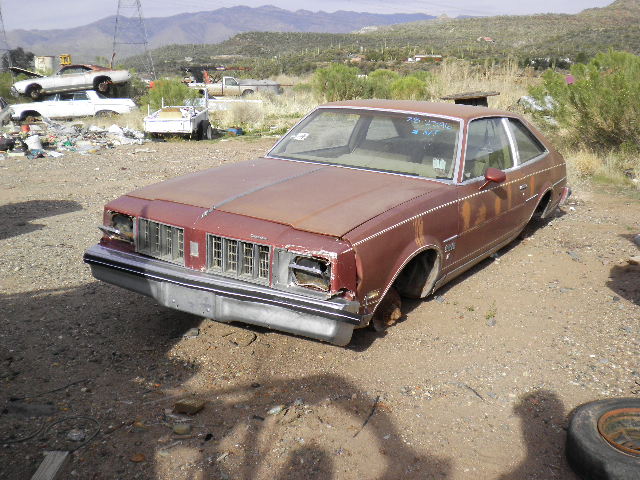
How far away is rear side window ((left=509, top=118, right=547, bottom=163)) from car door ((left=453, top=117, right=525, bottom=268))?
17cm

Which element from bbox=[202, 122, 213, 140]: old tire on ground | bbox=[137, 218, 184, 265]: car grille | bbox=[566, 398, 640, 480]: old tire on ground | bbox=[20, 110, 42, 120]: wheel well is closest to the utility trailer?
bbox=[202, 122, 213, 140]: old tire on ground

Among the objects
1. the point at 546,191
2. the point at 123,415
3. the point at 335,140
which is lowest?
the point at 123,415

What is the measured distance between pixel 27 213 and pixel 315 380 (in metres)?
5.56

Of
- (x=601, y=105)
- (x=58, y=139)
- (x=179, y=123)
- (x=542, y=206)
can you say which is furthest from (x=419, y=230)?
(x=58, y=139)

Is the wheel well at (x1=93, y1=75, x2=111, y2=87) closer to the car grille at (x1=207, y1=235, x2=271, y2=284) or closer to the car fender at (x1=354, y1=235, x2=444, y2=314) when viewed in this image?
the car grille at (x1=207, y1=235, x2=271, y2=284)

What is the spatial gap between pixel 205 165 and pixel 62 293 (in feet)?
23.7

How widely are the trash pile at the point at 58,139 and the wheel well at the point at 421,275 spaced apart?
35.2 ft

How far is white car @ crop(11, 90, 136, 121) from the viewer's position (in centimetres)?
1962

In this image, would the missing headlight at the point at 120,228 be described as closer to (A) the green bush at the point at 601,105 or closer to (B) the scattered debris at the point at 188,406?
(B) the scattered debris at the point at 188,406

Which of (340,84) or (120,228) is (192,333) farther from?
(340,84)

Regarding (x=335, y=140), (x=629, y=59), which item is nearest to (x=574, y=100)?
(x=629, y=59)

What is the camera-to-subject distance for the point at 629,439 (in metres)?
3.00

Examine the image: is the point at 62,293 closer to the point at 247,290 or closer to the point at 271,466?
the point at 247,290

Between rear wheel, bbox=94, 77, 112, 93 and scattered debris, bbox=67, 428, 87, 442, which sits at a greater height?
scattered debris, bbox=67, 428, 87, 442
